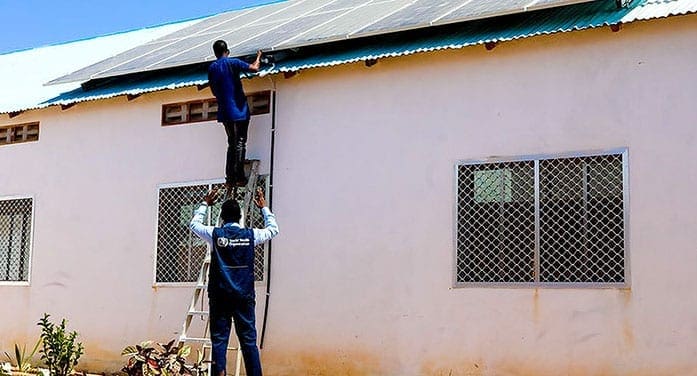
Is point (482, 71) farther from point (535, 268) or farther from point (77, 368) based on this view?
point (77, 368)

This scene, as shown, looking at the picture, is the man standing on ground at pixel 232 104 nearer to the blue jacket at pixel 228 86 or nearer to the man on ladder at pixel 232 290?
the blue jacket at pixel 228 86

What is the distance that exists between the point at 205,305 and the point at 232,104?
6.83ft

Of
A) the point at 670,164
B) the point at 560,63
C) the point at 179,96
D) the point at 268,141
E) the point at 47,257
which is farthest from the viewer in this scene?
the point at 47,257

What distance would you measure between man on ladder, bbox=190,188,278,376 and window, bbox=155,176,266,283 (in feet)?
8.50

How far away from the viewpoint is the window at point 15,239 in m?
12.0

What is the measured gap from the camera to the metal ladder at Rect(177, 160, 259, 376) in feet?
31.2

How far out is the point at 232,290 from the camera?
775 centimetres

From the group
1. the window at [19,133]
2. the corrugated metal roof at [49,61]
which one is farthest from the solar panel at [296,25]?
the corrugated metal roof at [49,61]

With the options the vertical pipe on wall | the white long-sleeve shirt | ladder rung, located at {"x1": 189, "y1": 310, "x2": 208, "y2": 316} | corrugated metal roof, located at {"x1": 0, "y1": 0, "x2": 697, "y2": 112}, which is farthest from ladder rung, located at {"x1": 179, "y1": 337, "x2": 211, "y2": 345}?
corrugated metal roof, located at {"x1": 0, "y1": 0, "x2": 697, "y2": 112}

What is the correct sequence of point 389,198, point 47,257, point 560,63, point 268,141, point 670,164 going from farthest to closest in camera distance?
1. point 47,257
2. point 268,141
3. point 389,198
4. point 560,63
5. point 670,164

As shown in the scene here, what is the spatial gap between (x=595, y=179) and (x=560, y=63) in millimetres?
1027

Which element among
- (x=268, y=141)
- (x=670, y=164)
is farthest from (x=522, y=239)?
(x=268, y=141)

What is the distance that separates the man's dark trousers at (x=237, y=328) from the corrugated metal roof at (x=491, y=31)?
2.71 m

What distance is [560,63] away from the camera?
8.45m
